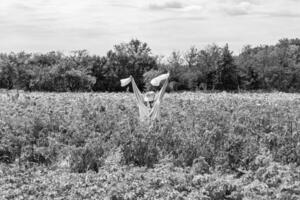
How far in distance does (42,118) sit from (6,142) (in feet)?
6.37

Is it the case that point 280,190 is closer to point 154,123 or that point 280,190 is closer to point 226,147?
point 226,147

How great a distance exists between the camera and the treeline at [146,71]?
39.9 m

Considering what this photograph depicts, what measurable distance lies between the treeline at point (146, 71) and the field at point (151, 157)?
2722 cm

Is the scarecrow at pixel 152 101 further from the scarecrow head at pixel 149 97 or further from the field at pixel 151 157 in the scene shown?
the field at pixel 151 157

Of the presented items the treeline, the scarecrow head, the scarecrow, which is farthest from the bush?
the treeline

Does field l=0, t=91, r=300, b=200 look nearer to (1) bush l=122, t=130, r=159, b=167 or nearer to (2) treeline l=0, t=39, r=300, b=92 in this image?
(1) bush l=122, t=130, r=159, b=167

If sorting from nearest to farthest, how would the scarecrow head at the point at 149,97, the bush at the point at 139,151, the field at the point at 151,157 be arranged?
1. the field at the point at 151,157
2. the bush at the point at 139,151
3. the scarecrow head at the point at 149,97

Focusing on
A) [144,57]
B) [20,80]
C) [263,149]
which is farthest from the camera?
[144,57]

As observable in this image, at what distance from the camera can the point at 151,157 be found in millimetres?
9250

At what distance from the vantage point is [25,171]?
8273 millimetres

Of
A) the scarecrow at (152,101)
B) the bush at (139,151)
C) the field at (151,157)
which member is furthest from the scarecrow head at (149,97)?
the bush at (139,151)

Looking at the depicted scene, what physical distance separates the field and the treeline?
27.2m

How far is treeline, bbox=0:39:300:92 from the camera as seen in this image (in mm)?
39938

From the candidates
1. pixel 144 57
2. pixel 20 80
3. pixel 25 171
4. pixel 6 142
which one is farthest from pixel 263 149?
pixel 144 57
